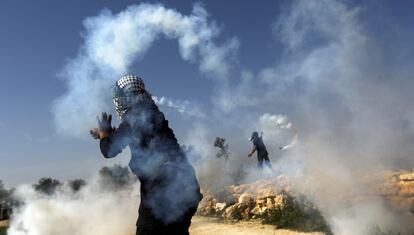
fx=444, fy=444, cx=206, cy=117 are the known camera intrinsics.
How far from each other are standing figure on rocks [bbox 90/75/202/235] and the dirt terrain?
6192mm

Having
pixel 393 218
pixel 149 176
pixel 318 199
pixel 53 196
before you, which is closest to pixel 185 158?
pixel 149 176

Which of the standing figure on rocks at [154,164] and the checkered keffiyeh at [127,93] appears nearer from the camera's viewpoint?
the standing figure on rocks at [154,164]

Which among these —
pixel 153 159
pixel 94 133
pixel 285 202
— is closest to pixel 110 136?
pixel 94 133

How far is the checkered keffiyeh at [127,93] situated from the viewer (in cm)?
394

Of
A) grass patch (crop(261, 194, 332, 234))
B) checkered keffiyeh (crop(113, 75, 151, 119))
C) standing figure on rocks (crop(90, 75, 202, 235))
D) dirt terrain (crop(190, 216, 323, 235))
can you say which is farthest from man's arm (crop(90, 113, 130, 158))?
dirt terrain (crop(190, 216, 323, 235))

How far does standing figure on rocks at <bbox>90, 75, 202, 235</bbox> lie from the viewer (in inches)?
144

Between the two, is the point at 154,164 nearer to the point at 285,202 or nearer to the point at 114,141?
the point at 114,141

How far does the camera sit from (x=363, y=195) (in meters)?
10.6

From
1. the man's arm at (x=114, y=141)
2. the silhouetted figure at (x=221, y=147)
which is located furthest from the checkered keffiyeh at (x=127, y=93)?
the silhouetted figure at (x=221, y=147)

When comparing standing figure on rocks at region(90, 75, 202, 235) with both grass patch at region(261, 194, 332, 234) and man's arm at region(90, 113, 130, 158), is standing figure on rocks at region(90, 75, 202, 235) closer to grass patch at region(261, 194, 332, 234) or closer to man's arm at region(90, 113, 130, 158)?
man's arm at region(90, 113, 130, 158)

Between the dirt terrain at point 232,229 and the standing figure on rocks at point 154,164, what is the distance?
619 cm

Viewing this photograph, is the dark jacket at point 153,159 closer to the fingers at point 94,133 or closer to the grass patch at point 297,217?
the fingers at point 94,133

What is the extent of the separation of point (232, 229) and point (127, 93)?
23.8 feet

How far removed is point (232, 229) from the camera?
10500 mm
